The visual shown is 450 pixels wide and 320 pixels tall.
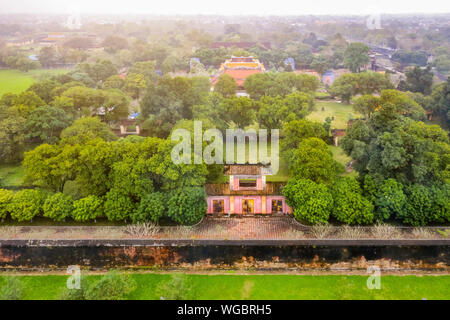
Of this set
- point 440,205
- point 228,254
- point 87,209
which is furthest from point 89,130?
point 440,205

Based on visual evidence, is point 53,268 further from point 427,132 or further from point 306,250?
point 427,132

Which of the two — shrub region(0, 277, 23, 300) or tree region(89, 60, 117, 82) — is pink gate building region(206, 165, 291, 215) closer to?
shrub region(0, 277, 23, 300)

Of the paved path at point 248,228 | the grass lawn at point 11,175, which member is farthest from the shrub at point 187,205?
the grass lawn at point 11,175

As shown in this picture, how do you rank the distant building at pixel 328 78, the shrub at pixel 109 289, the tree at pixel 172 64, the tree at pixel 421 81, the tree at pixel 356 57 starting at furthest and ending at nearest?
the tree at pixel 356 57
the tree at pixel 172 64
the distant building at pixel 328 78
the tree at pixel 421 81
the shrub at pixel 109 289

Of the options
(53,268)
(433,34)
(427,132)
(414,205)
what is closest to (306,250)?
(414,205)

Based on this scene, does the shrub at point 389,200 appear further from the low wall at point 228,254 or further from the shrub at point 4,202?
the shrub at point 4,202

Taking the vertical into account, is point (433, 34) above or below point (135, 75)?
above

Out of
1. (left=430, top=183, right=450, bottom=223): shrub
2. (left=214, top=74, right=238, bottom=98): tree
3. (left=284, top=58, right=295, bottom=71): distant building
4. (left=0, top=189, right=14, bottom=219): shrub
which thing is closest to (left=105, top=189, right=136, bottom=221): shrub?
(left=0, top=189, right=14, bottom=219): shrub
